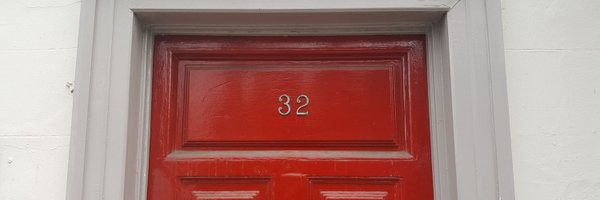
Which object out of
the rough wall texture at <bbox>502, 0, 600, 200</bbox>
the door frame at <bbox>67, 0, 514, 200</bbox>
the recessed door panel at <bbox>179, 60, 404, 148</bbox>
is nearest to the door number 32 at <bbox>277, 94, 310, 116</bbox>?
the recessed door panel at <bbox>179, 60, 404, 148</bbox>

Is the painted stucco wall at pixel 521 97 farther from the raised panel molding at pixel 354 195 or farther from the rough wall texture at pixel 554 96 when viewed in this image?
the raised panel molding at pixel 354 195

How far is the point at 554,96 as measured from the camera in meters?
1.75

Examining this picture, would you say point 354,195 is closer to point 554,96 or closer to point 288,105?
point 288,105

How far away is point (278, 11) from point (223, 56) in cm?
25

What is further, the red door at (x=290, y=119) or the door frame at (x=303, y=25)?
the red door at (x=290, y=119)

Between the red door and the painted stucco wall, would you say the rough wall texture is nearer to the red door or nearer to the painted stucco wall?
the painted stucco wall

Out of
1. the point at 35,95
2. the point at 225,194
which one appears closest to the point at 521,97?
the point at 225,194

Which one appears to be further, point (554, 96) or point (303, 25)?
point (303, 25)

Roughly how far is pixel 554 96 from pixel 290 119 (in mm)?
763

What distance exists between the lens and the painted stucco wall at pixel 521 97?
1719mm

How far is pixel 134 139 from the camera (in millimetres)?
1815

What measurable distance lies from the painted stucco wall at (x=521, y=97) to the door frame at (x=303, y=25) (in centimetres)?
6

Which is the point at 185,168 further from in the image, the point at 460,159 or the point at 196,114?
the point at 460,159

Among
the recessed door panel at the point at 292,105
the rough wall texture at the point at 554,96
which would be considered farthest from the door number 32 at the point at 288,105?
the rough wall texture at the point at 554,96
